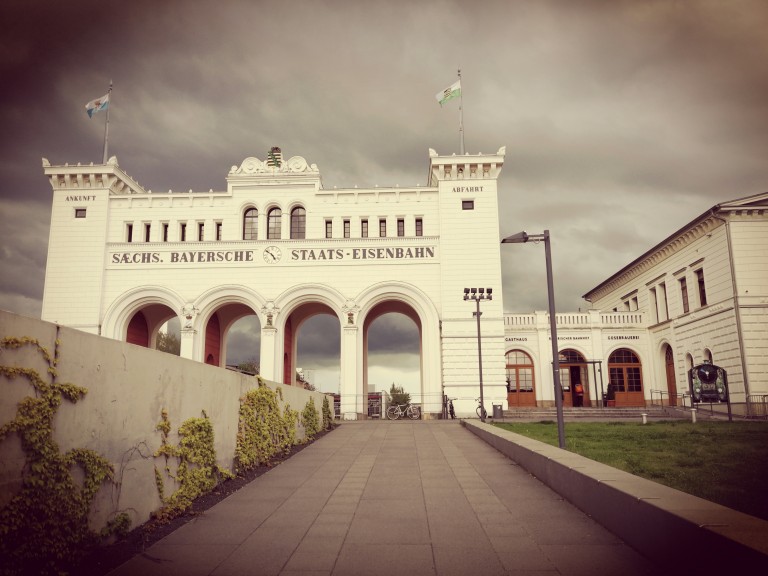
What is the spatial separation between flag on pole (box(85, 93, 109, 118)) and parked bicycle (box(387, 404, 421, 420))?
70.9 ft

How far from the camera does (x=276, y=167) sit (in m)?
31.8

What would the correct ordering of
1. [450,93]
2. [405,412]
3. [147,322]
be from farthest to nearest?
1. [147,322]
2. [405,412]
3. [450,93]

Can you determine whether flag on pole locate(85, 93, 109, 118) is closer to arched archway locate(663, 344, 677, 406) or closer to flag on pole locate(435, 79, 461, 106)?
flag on pole locate(435, 79, 461, 106)

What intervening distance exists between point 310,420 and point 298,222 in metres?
17.6

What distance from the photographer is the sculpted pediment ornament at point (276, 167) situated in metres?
31.7

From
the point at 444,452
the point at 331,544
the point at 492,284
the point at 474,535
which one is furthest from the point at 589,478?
the point at 492,284

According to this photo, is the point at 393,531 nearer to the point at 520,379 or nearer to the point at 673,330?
the point at 520,379

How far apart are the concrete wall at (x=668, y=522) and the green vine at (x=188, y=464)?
184 inches

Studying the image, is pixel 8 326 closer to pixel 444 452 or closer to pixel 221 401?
pixel 221 401

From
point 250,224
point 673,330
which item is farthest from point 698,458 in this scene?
point 250,224

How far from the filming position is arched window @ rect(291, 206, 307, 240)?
31641 mm

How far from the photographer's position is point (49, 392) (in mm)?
4504

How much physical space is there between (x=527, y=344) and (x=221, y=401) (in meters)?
28.9

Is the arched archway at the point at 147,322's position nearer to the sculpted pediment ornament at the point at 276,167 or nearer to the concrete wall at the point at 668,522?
the sculpted pediment ornament at the point at 276,167
